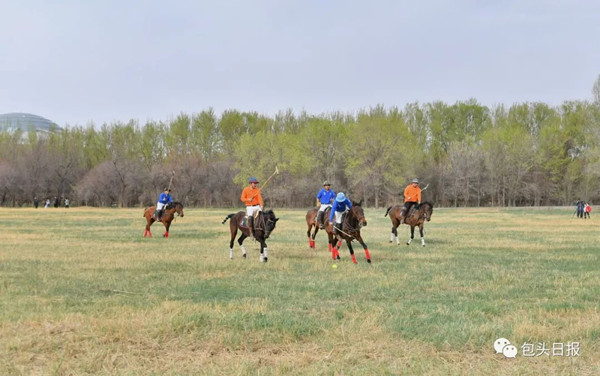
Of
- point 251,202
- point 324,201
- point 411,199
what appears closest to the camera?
point 251,202

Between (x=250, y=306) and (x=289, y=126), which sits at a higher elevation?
(x=289, y=126)

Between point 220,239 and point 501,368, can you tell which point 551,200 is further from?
point 501,368

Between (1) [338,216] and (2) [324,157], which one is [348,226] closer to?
(1) [338,216]

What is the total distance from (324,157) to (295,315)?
65.8 metres

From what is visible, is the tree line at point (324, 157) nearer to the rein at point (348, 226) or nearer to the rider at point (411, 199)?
the rider at point (411, 199)

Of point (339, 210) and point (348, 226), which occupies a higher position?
point (339, 210)

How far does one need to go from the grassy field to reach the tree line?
54.4 metres

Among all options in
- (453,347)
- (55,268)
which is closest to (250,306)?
(453,347)

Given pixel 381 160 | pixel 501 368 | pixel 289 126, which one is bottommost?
pixel 501 368

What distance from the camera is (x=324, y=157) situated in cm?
7431

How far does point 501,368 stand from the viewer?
21.0 feet

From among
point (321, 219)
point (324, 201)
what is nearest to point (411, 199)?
point (324, 201)

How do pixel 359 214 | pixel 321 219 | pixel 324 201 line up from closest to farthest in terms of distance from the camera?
pixel 359 214 → pixel 321 219 → pixel 324 201

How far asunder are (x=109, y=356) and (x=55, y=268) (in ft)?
28.5
